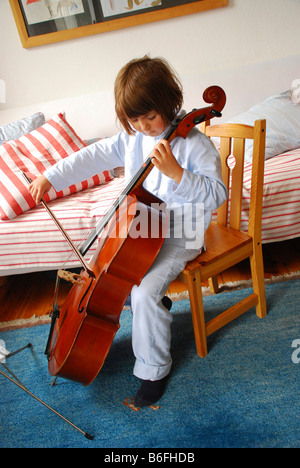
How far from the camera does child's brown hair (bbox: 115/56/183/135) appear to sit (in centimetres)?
93

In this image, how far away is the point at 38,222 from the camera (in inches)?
56.1

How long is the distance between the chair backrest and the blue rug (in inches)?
15.0

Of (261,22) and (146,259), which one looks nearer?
(146,259)

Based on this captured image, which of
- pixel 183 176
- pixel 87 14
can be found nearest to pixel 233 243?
pixel 183 176

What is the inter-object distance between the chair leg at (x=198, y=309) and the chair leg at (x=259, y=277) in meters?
0.26

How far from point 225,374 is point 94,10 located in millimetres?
1921

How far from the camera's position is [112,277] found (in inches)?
36.1

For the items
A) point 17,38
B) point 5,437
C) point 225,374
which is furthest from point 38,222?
point 17,38

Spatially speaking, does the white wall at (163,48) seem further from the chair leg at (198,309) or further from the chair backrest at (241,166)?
the chair leg at (198,309)

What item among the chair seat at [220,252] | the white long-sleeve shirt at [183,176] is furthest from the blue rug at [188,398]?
the white long-sleeve shirt at [183,176]

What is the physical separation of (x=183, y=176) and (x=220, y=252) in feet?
1.02

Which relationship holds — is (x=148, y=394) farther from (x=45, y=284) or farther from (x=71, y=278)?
(x=45, y=284)

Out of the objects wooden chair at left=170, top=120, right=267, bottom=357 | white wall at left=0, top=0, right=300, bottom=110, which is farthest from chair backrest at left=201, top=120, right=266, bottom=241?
white wall at left=0, top=0, right=300, bottom=110

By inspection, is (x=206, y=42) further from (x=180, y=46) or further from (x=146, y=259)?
(x=146, y=259)
